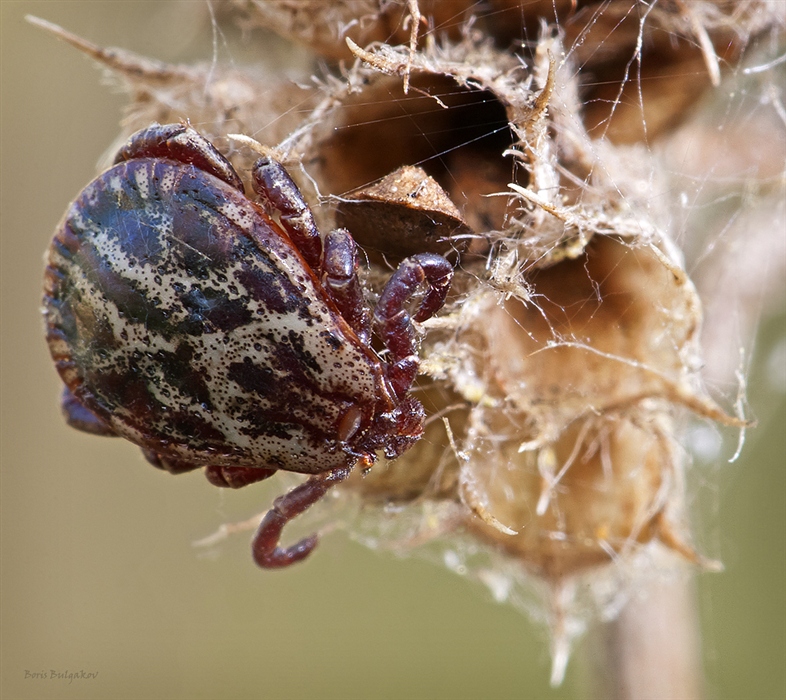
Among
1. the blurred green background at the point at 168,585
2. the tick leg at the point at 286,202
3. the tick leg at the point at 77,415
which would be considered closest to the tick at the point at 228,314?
the tick leg at the point at 286,202

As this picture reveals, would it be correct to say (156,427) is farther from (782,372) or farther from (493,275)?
(782,372)

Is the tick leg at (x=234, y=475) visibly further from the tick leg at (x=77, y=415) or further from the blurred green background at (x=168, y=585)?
the blurred green background at (x=168, y=585)

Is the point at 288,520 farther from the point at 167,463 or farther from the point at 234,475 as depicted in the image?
the point at 167,463

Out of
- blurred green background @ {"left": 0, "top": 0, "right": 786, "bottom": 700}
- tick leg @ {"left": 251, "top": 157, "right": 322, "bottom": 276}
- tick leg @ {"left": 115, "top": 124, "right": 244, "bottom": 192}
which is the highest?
tick leg @ {"left": 115, "top": 124, "right": 244, "bottom": 192}

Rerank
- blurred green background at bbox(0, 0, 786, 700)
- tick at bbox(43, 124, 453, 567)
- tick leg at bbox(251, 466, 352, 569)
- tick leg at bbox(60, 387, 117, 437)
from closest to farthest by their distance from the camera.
Answer: tick at bbox(43, 124, 453, 567) → tick leg at bbox(251, 466, 352, 569) → tick leg at bbox(60, 387, 117, 437) → blurred green background at bbox(0, 0, 786, 700)

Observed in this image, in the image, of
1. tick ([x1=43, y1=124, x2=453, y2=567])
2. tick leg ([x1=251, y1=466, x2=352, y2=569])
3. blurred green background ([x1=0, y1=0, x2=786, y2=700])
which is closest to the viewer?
tick ([x1=43, y1=124, x2=453, y2=567])

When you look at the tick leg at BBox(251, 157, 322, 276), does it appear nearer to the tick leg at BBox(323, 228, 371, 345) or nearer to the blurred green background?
the tick leg at BBox(323, 228, 371, 345)

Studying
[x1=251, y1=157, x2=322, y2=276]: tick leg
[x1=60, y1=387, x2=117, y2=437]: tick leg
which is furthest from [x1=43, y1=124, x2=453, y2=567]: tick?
[x1=60, y1=387, x2=117, y2=437]: tick leg

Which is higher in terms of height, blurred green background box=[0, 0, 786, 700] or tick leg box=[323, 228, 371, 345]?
tick leg box=[323, 228, 371, 345]
